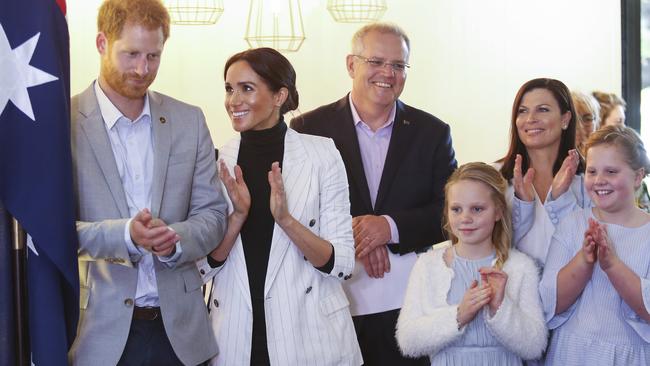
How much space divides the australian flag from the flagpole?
2 cm

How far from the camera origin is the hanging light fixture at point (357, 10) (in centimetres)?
595

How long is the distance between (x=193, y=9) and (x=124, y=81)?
3298mm

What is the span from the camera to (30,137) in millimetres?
2389

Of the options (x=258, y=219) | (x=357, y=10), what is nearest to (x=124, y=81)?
(x=258, y=219)

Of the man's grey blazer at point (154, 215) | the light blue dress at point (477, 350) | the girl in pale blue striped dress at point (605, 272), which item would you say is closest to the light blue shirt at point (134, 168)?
the man's grey blazer at point (154, 215)

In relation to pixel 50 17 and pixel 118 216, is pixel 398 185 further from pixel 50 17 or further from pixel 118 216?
pixel 50 17

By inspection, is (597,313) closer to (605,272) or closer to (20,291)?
(605,272)

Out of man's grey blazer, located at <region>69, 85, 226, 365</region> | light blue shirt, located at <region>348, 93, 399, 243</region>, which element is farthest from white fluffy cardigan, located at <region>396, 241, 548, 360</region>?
man's grey blazer, located at <region>69, 85, 226, 365</region>

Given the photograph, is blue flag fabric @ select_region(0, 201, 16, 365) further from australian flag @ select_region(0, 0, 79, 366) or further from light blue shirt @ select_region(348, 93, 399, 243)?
→ light blue shirt @ select_region(348, 93, 399, 243)

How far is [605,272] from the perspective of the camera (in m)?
2.95

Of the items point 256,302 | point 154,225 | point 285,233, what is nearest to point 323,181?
point 285,233

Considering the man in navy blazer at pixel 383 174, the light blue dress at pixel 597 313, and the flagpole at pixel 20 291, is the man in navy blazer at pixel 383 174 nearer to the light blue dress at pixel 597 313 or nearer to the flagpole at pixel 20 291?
the light blue dress at pixel 597 313

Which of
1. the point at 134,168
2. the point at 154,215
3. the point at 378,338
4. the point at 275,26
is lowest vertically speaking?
the point at 378,338

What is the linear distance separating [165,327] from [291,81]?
3.04ft
